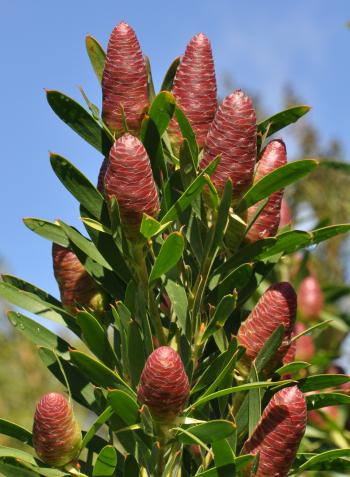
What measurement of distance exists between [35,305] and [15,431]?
0.23 m

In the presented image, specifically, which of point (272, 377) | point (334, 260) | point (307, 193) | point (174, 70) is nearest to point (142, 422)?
point (272, 377)

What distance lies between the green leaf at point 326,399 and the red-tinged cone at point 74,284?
391mm

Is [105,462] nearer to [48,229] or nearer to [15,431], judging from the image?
[15,431]

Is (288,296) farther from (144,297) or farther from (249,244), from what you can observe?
(144,297)

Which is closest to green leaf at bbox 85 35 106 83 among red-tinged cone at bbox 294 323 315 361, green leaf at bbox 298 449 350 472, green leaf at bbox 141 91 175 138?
green leaf at bbox 141 91 175 138

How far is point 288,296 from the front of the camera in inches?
52.1

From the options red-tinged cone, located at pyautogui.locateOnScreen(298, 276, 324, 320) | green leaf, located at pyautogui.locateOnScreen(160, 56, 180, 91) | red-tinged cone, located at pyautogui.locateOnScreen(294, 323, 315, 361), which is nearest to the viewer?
green leaf, located at pyautogui.locateOnScreen(160, 56, 180, 91)

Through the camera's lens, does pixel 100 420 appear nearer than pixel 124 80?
Yes

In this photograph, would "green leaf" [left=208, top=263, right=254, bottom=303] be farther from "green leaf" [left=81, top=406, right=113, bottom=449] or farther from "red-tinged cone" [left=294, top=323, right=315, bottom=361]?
"red-tinged cone" [left=294, top=323, right=315, bottom=361]

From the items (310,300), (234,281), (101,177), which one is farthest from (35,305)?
(310,300)

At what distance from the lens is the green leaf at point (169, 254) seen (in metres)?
1.24

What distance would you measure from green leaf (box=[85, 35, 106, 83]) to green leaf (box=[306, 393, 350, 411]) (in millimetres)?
677

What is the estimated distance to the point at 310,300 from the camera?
2646mm

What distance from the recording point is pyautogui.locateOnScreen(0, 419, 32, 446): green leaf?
4.28 feet
